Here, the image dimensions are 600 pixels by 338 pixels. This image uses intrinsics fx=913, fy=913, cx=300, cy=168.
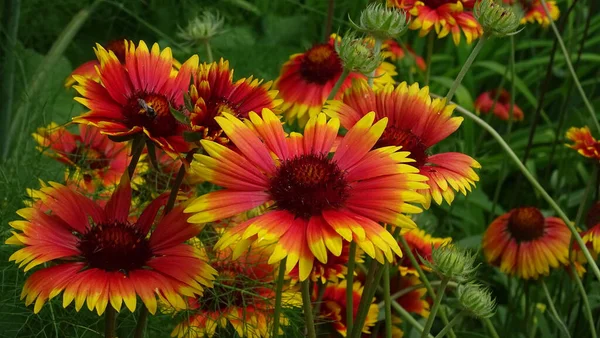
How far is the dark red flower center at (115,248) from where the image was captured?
810 millimetres

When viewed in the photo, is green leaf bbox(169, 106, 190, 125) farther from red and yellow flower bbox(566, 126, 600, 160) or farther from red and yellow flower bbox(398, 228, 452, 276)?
red and yellow flower bbox(566, 126, 600, 160)

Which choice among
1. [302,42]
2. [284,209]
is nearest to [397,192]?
[284,209]

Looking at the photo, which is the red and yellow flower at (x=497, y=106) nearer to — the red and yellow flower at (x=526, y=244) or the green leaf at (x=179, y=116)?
the red and yellow flower at (x=526, y=244)

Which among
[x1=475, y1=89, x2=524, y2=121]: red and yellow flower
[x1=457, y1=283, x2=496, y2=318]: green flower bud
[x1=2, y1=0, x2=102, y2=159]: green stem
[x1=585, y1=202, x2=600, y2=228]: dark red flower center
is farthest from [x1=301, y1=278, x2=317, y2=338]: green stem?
[x1=475, y1=89, x2=524, y2=121]: red and yellow flower

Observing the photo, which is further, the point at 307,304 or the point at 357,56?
the point at 357,56

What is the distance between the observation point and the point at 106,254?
2.68 ft

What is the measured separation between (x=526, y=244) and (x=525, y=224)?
3cm

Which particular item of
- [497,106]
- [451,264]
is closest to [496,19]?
[451,264]

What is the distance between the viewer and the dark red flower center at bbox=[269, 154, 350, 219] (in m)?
0.79

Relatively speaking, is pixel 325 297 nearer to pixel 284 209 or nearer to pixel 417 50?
pixel 284 209

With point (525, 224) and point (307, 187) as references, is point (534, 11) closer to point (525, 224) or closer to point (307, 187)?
point (525, 224)

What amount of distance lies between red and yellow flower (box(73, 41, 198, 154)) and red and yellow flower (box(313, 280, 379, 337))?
1.25 ft

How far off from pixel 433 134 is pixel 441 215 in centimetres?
87

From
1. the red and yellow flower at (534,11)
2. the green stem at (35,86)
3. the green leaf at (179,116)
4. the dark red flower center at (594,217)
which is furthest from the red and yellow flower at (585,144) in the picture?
the green stem at (35,86)
